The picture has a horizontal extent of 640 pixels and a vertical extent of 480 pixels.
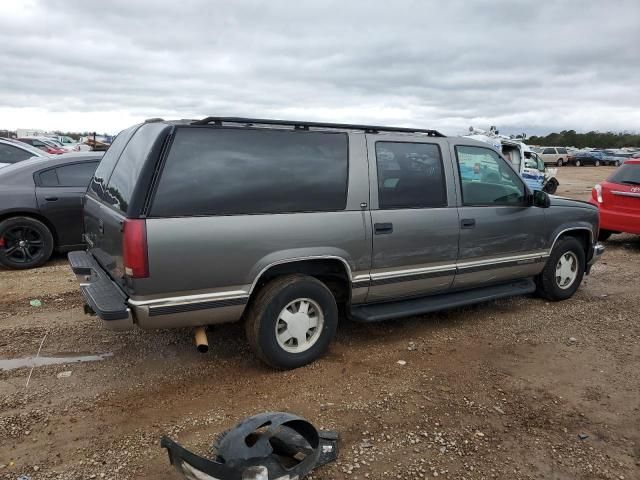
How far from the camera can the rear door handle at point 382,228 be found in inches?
162

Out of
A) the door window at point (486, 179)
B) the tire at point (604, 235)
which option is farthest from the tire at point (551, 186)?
the door window at point (486, 179)

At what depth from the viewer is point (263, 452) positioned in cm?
264

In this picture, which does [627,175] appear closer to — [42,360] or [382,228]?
[382,228]

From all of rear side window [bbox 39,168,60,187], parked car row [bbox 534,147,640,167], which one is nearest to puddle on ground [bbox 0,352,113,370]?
rear side window [bbox 39,168,60,187]

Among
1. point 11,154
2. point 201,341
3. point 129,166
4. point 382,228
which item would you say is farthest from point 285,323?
point 11,154

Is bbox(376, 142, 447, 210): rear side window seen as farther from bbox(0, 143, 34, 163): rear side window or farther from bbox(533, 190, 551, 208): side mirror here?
bbox(0, 143, 34, 163): rear side window

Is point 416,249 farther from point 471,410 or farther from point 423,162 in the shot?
point 471,410

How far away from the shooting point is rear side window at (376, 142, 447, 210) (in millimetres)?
4234

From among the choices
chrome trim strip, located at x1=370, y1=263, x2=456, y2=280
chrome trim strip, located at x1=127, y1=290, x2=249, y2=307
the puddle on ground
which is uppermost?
chrome trim strip, located at x1=127, y1=290, x2=249, y2=307

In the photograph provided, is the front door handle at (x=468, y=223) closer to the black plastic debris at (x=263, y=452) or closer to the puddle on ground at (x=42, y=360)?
the black plastic debris at (x=263, y=452)

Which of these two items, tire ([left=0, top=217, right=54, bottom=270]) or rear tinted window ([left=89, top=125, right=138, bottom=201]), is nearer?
rear tinted window ([left=89, top=125, right=138, bottom=201])

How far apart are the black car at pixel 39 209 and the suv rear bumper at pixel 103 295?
2946 mm

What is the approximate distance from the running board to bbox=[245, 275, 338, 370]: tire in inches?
13.4

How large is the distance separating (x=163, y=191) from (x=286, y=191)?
889 millimetres
